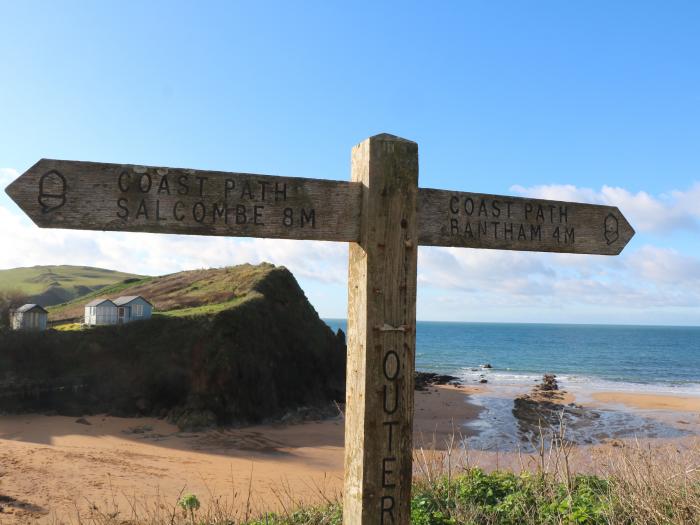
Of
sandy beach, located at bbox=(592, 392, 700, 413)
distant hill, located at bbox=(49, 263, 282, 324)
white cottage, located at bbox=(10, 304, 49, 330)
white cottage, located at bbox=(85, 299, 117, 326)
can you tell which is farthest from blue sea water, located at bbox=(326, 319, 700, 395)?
white cottage, located at bbox=(10, 304, 49, 330)

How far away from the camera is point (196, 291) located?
28906 millimetres

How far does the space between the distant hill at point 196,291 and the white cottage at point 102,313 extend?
7.40 feet

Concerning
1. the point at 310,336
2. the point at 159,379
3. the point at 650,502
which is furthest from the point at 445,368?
the point at 650,502

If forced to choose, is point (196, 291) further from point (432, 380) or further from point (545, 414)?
point (432, 380)

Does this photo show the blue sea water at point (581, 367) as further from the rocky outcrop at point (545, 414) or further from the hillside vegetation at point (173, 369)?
the hillside vegetation at point (173, 369)

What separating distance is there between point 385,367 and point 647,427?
2517cm

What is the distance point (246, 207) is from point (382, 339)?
0.96 meters

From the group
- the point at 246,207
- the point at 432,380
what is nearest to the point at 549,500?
the point at 246,207

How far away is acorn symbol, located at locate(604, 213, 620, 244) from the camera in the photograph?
379 cm

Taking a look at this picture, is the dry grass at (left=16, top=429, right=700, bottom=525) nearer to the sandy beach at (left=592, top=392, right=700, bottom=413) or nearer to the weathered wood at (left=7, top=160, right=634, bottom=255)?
the weathered wood at (left=7, top=160, right=634, bottom=255)

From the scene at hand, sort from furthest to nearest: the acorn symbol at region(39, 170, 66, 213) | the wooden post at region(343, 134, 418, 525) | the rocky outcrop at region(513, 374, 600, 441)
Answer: the rocky outcrop at region(513, 374, 600, 441) < the wooden post at region(343, 134, 418, 525) < the acorn symbol at region(39, 170, 66, 213)

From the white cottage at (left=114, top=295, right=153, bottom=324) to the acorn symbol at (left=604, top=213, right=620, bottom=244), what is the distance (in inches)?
898

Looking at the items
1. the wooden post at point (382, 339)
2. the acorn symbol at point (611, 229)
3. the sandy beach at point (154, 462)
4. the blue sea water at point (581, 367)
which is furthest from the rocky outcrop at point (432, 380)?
the wooden post at point (382, 339)

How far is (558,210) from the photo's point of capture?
3.61 m
